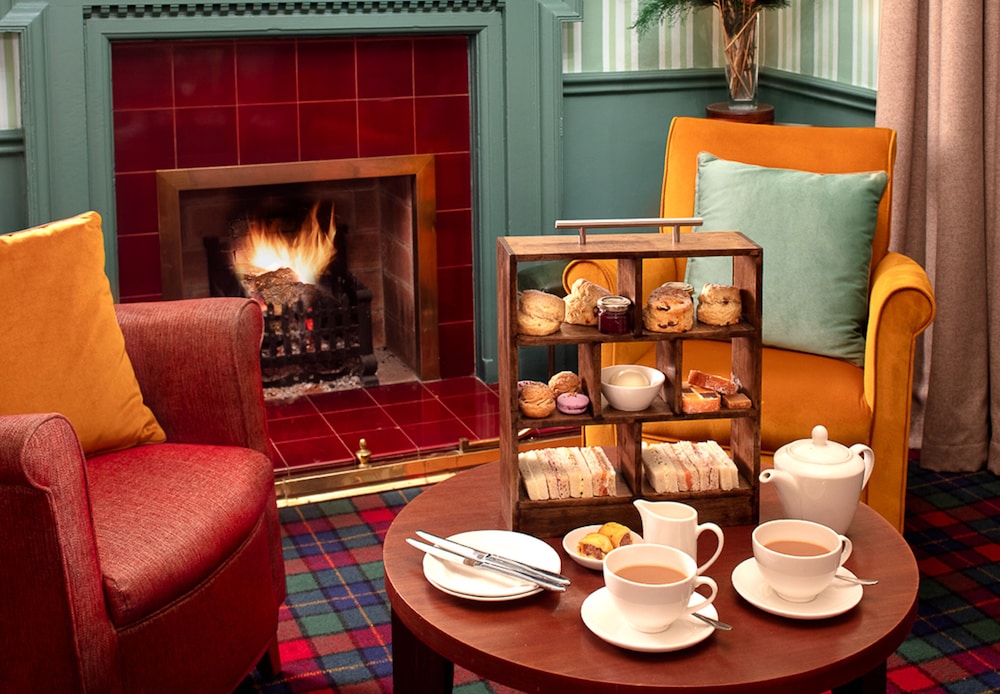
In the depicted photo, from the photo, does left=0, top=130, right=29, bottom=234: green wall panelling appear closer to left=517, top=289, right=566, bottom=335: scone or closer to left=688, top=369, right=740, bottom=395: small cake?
left=517, top=289, right=566, bottom=335: scone

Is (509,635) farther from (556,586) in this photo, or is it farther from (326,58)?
(326,58)

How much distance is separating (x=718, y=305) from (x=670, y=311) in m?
0.07

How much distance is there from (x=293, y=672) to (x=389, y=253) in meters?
1.88

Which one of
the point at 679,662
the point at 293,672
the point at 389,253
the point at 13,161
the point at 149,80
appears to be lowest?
the point at 293,672

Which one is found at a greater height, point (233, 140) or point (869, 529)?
point (233, 140)

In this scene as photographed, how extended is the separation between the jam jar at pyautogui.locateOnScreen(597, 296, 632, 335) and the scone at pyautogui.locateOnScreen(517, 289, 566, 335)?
0.21 feet

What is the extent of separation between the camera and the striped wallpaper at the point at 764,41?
3.59 m

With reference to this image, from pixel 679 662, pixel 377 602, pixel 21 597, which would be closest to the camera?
pixel 679 662

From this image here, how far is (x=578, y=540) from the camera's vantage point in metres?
1.80

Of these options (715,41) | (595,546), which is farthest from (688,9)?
(595,546)

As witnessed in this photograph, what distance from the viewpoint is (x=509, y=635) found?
1.58 m

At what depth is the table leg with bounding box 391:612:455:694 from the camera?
1.84 m

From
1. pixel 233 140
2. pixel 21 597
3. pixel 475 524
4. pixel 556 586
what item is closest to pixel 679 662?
pixel 556 586

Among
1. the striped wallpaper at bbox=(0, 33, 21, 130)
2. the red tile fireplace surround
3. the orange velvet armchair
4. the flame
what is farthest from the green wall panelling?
the orange velvet armchair
